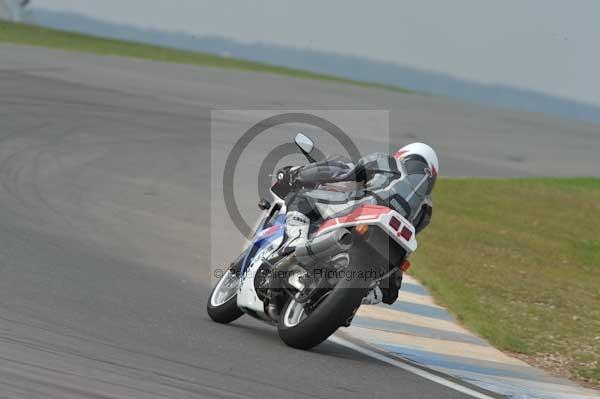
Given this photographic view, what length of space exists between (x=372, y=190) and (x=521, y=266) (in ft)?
20.2

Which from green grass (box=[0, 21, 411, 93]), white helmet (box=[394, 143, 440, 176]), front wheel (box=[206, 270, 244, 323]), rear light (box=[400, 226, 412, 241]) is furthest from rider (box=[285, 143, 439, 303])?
green grass (box=[0, 21, 411, 93])

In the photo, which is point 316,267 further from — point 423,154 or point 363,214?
point 423,154

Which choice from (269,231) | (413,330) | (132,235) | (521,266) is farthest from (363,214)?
(521,266)

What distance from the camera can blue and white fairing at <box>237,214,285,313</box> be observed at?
721cm

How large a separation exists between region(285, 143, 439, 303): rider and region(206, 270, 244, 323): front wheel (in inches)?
28.8

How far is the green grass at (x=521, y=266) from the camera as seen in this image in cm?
898

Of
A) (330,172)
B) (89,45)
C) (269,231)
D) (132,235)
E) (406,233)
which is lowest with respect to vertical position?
(89,45)

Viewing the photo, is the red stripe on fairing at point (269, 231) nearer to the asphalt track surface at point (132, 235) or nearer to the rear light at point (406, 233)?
the asphalt track surface at point (132, 235)

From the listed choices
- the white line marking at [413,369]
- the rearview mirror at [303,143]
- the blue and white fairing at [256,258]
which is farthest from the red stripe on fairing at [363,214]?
the white line marking at [413,369]

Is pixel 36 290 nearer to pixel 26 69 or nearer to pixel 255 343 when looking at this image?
pixel 255 343

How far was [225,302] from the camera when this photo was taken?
25.0ft

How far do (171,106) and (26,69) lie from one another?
10.1ft

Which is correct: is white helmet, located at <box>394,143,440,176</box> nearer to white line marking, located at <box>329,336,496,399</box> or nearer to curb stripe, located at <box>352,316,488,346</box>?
white line marking, located at <box>329,336,496,399</box>

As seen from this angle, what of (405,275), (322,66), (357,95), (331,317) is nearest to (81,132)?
(405,275)
